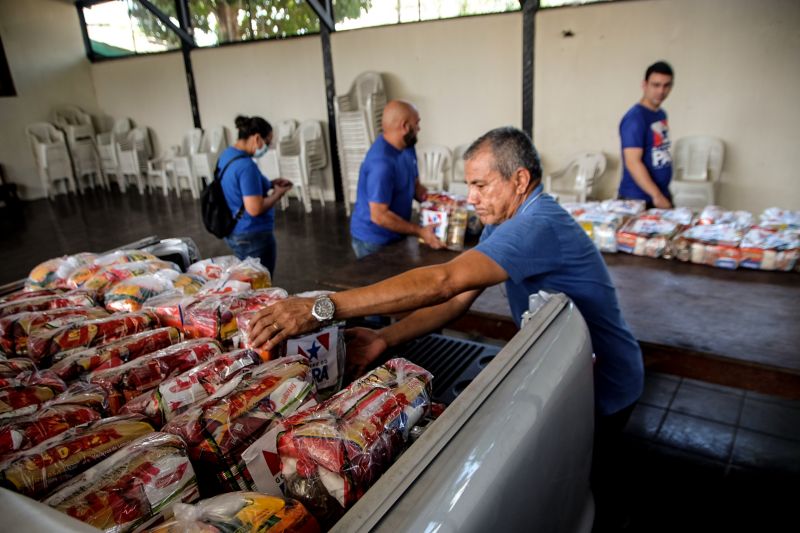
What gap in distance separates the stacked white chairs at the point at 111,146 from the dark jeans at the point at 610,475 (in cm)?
1030

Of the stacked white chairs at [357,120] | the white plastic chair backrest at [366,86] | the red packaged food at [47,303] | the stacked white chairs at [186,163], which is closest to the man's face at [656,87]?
the red packaged food at [47,303]

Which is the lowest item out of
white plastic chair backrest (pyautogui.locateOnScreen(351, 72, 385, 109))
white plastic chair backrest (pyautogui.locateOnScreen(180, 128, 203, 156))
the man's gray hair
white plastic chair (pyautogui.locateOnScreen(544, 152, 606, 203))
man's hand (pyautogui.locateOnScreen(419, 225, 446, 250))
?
white plastic chair (pyautogui.locateOnScreen(544, 152, 606, 203))

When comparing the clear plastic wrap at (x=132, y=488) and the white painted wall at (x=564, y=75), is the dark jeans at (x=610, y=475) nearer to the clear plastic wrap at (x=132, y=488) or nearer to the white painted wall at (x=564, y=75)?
the clear plastic wrap at (x=132, y=488)

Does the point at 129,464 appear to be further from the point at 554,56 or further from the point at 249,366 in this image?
the point at 554,56

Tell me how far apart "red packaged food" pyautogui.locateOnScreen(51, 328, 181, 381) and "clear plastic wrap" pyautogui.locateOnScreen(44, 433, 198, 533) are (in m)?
0.43

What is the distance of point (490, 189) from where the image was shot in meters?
1.65

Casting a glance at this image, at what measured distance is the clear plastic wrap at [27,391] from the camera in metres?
1.01

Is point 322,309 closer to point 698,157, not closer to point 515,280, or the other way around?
point 515,280

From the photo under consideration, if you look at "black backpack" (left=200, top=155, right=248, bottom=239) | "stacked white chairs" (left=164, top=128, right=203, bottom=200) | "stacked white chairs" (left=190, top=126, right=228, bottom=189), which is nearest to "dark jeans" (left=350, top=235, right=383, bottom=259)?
"black backpack" (left=200, top=155, right=248, bottom=239)

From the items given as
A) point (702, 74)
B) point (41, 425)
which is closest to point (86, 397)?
point (41, 425)

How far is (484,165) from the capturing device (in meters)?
1.63

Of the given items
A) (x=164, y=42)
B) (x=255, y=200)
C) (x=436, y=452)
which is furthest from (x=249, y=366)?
(x=164, y=42)

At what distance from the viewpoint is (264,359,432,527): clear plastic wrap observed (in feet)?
2.66

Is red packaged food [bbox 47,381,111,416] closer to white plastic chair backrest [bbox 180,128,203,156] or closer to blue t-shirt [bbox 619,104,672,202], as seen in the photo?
blue t-shirt [bbox 619,104,672,202]
